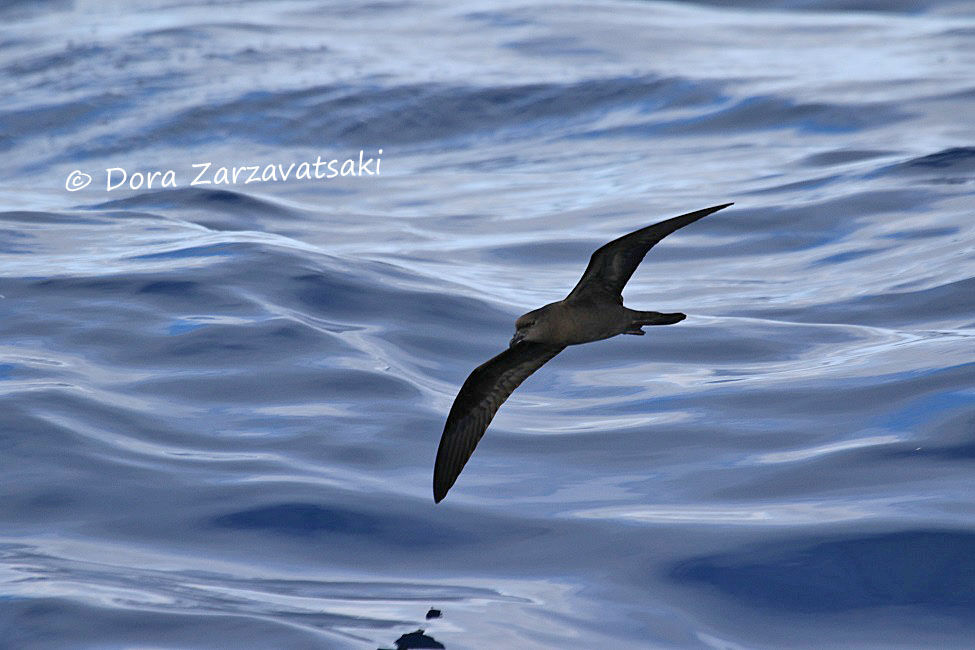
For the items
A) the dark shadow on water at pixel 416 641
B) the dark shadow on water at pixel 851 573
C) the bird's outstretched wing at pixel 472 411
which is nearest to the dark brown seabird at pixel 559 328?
the bird's outstretched wing at pixel 472 411

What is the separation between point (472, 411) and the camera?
889 cm

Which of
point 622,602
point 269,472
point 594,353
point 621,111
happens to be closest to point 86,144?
point 621,111

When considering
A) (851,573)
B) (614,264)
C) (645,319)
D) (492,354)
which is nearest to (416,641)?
(645,319)

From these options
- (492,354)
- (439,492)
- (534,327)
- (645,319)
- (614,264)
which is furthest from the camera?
(492,354)

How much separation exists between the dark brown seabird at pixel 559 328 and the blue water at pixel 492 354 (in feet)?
4.10

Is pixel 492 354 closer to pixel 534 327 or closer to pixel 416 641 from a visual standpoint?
pixel 416 641

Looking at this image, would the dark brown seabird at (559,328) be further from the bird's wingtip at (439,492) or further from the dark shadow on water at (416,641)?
the dark shadow on water at (416,641)

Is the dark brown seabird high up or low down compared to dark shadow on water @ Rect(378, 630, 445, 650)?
up

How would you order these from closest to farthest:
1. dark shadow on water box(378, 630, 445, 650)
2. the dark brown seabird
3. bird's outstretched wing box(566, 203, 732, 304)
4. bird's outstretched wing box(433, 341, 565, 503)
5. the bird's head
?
1. bird's outstretched wing box(566, 203, 732, 304)
2. the dark brown seabird
3. the bird's head
4. dark shadow on water box(378, 630, 445, 650)
5. bird's outstretched wing box(433, 341, 565, 503)

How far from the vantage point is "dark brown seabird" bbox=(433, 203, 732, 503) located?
7.30m

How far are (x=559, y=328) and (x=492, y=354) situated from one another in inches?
262

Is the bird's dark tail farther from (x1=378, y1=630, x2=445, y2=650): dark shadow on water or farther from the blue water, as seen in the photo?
(x1=378, y1=630, x2=445, y2=650): dark shadow on water

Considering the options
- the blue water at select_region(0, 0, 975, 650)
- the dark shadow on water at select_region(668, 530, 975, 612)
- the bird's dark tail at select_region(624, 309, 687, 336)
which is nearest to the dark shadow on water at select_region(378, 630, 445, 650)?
the blue water at select_region(0, 0, 975, 650)

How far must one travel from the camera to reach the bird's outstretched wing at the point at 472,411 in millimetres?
8750
